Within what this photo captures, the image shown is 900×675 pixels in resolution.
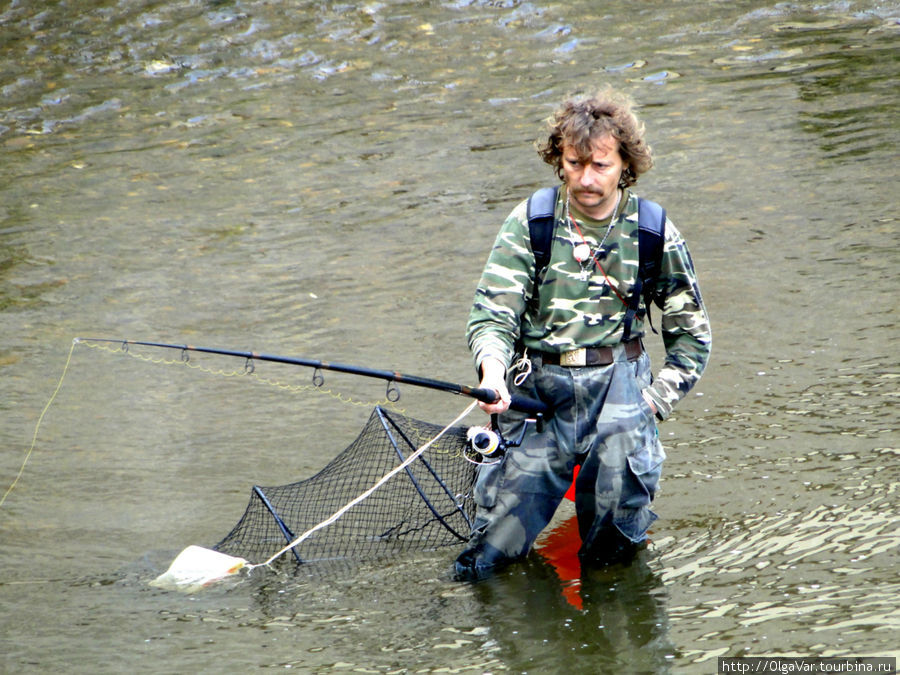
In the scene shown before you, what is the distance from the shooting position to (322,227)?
9.17m

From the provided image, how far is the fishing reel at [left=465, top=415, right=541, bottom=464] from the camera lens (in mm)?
3865

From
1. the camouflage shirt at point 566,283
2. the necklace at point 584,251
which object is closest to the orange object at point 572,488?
the camouflage shirt at point 566,283

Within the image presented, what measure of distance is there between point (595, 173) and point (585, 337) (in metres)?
0.56

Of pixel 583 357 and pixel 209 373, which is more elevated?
pixel 583 357

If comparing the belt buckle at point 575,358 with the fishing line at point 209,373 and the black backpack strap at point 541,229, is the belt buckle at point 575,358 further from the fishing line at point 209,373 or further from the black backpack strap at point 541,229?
the fishing line at point 209,373

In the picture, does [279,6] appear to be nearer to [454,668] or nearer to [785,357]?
[785,357]

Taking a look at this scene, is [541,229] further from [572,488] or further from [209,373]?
[209,373]

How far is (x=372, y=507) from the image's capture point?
515cm

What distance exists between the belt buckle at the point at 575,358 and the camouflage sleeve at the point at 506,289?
193mm

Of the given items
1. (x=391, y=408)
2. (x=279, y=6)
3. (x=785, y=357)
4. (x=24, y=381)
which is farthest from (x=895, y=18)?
(x=24, y=381)

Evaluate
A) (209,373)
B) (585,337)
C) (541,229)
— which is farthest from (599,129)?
(209,373)

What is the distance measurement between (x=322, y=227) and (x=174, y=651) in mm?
5667

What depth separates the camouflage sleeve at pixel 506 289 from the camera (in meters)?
3.85

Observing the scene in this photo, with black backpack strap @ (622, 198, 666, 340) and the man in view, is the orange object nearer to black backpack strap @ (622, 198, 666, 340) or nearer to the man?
the man
